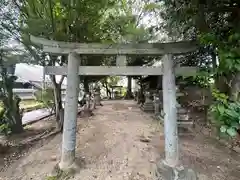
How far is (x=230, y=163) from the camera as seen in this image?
14.8 ft

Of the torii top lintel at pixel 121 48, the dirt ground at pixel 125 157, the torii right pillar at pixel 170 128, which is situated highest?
the torii top lintel at pixel 121 48

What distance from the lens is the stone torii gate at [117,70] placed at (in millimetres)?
3781

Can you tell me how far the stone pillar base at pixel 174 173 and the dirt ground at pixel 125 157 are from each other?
168 mm

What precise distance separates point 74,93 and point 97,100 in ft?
27.9

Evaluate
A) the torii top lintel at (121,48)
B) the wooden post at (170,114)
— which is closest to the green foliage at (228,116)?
the wooden post at (170,114)

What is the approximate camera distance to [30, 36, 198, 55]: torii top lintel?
3805 millimetres

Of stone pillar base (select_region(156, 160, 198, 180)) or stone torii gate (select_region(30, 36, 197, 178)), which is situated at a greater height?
stone torii gate (select_region(30, 36, 197, 178))

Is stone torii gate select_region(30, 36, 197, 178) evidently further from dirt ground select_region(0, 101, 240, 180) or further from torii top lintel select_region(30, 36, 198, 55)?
dirt ground select_region(0, 101, 240, 180)

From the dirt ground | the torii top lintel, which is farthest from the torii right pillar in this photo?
the dirt ground

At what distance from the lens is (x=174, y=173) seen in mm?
3537

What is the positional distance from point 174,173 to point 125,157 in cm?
113

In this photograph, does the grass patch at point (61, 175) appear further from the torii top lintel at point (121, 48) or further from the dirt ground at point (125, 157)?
the torii top lintel at point (121, 48)

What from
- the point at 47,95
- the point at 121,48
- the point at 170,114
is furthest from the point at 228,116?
the point at 47,95

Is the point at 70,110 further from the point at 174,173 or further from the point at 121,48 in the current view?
A: the point at 174,173
